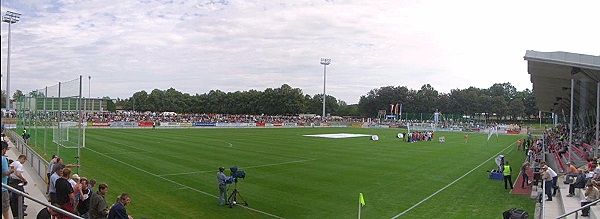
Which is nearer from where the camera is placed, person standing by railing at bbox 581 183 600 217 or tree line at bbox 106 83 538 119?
person standing by railing at bbox 581 183 600 217

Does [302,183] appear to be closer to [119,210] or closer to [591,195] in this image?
[591,195]

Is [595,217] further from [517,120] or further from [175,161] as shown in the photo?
[517,120]

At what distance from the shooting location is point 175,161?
82.5ft

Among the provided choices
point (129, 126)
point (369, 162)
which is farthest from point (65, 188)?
point (129, 126)

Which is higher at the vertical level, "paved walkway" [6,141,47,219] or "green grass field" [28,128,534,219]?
"paved walkway" [6,141,47,219]

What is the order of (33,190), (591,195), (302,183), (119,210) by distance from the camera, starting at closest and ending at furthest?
(119,210)
(591,195)
(33,190)
(302,183)

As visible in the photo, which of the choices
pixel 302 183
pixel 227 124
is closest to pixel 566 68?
pixel 302 183

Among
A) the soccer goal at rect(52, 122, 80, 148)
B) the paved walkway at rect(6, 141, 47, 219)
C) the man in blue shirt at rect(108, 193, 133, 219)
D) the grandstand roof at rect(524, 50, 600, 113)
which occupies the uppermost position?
the grandstand roof at rect(524, 50, 600, 113)

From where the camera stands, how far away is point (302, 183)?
19.0 metres

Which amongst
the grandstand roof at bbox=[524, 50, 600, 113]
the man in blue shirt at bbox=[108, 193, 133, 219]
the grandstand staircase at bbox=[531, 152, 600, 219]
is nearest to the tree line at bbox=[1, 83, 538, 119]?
the grandstand roof at bbox=[524, 50, 600, 113]

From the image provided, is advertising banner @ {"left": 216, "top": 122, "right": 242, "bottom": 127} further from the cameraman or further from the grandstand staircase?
the grandstand staircase

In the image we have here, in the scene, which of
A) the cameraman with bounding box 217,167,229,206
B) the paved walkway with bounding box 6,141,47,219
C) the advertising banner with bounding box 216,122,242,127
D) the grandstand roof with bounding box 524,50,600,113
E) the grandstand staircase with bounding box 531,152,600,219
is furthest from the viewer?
the advertising banner with bounding box 216,122,242,127

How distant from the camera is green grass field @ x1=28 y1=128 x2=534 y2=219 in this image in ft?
46.6

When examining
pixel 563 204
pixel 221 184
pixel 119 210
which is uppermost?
pixel 119 210
